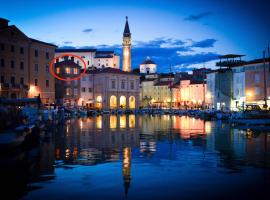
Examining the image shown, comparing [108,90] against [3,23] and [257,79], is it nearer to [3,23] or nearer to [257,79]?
[3,23]

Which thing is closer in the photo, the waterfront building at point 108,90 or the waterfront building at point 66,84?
the waterfront building at point 66,84

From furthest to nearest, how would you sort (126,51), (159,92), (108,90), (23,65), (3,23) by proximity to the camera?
(159,92)
(126,51)
(108,90)
(23,65)
(3,23)

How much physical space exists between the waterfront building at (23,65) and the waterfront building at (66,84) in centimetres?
1531

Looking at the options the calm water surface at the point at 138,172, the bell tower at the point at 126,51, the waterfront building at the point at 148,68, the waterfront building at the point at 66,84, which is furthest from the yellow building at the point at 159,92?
the calm water surface at the point at 138,172

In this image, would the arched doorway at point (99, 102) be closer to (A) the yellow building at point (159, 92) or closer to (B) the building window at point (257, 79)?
(A) the yellow building at point (159, 92)

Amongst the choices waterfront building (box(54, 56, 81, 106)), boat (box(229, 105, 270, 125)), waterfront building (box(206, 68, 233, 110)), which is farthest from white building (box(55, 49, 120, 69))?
boat (box(229, 105, 270, 125))

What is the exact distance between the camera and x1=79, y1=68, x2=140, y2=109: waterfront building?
105m

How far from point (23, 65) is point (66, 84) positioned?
24.5m

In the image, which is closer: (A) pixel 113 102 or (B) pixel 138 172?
(B) pixel 138 172

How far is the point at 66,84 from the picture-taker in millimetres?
93000

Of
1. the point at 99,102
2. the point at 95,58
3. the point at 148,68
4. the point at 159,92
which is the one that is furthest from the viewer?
the point at 148,68

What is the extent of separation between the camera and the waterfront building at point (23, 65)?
2537 inches

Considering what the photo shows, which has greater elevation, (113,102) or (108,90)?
(108,90)

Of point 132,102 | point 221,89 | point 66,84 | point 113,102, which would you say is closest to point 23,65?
point 66,84
